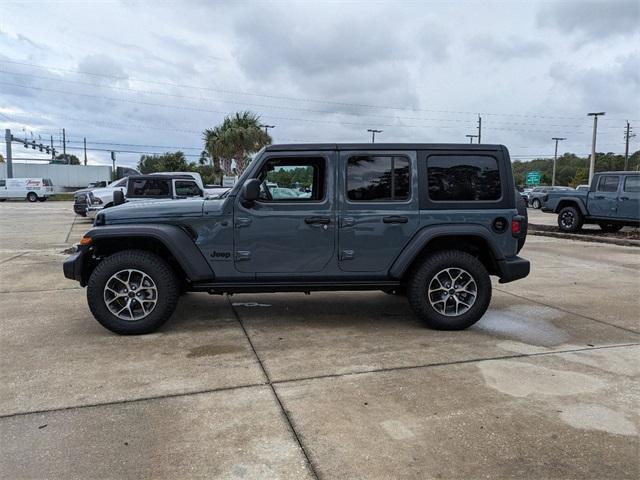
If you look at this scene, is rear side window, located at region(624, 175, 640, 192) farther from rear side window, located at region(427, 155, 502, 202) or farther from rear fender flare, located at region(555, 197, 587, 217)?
rear side window, located at region(427, 155, 502, 202)

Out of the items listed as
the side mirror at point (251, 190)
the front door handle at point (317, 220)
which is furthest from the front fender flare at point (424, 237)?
the side mirror at point (251, 190)

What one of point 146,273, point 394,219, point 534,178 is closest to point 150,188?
point 146,273

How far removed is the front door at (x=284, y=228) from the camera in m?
4.69

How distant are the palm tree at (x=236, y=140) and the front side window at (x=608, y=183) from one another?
85.1ft

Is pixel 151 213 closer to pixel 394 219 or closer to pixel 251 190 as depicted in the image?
pixel 251 190

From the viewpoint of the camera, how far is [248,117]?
1500 inches

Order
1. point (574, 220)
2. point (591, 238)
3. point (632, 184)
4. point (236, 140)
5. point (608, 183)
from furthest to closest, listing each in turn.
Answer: point (236, 140) → point (574, 220) → point (608, 183) → point (632, 184) → point (591, 238)

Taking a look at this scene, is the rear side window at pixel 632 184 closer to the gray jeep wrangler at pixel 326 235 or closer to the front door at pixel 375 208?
the gray jeep wrangler at pixel 326 235

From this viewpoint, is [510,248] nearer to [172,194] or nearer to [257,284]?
[257,284]

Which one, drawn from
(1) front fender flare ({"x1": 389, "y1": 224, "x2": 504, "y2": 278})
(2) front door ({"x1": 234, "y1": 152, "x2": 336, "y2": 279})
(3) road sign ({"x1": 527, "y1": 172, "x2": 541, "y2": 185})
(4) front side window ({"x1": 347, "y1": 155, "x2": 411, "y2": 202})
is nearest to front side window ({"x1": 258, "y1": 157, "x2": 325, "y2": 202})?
(2) front door ({"x1": 234, "y1": 152, "x2": 336, "y2": 279})

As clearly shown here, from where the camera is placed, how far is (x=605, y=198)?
13.8 meters

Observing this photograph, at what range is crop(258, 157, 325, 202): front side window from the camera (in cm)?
479

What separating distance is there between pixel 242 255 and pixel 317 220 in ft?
2.59

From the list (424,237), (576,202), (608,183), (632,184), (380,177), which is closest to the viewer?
(424,237)
